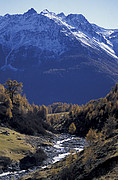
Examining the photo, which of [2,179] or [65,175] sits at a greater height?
[65,175]

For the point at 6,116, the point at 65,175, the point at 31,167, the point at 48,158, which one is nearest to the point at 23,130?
the point at 6,116

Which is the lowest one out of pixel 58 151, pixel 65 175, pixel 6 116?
pixel 58 151

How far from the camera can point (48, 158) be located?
81250 millimetres

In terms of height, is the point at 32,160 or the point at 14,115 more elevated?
the point at 14,115

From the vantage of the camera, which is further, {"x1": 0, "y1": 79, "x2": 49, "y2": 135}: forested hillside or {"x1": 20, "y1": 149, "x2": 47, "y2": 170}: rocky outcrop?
{"x1": 0, "y1": 79, "x2": 49, "y2": 135}: forested hillside

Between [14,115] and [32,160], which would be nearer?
[32,160]

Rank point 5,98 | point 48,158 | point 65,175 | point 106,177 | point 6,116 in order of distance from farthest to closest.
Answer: point 5,98 → point 6,116 → point 48,158 → point 65,175 → point 106,177

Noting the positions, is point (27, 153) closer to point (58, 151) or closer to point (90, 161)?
point (58, 151)

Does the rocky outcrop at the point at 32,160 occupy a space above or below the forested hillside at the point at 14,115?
below

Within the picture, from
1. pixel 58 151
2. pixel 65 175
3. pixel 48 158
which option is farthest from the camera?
pixel 58 151

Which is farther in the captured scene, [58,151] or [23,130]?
[23,130]

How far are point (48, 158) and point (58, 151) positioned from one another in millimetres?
13085

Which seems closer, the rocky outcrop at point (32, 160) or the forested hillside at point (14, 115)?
the rocky outcrop at point (32, 160)

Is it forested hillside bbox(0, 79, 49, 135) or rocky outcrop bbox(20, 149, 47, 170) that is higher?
forested hillside bbox(0, 79, 49, 135)
